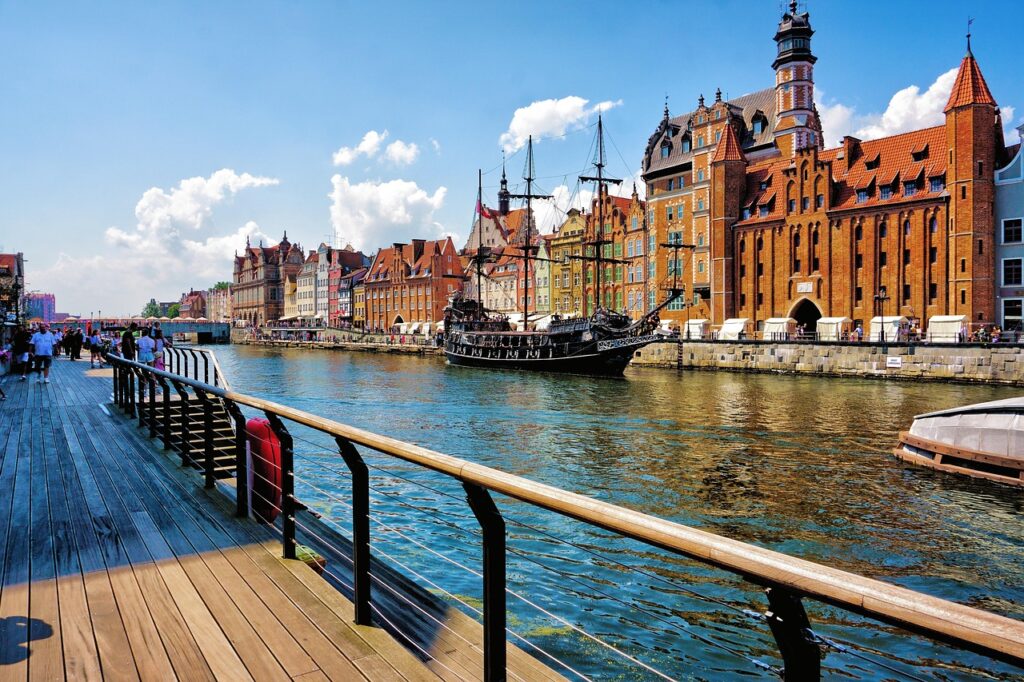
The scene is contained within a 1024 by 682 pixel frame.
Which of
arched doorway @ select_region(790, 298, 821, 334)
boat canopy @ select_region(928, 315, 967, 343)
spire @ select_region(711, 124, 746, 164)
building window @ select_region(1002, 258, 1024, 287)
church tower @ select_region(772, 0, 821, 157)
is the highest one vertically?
church tower @ select_region(772, 0, 821, 157)

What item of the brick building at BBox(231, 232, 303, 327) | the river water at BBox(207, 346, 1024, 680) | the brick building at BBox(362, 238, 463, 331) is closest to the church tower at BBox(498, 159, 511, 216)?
the brick building at BBox(362, 238, 463, 331)

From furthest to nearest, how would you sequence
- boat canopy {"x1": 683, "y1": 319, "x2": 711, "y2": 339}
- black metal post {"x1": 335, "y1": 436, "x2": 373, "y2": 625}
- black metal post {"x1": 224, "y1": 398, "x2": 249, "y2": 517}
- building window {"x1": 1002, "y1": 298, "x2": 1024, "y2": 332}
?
1. boat canopy {"x1": 683, "y1": 319, "x2": 711, "y2": 339}
2. building window {"x1": 1002, "y1": 298, "x2": 1024, "y2": 332}
3. black metal post {"x1": 224, "y1": 398, "x2": 249, "y2": 517}
4. black metal post {"x1": 335, "y1": 436, "x2": 373, "y2": 625}

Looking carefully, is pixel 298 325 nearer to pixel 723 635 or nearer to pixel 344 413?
pixel 344 413

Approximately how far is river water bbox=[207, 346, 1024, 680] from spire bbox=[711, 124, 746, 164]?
34.9 meters

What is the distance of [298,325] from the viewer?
12612 cm

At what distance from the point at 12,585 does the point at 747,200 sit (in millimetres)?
61181

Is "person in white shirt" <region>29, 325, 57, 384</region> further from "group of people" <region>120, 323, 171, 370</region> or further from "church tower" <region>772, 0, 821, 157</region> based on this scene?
"church tower" <region>772, 0, 821, 157</region>

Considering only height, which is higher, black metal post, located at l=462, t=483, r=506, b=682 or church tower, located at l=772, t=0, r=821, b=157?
church tower, located at l=772, t=0, r=821, b=157

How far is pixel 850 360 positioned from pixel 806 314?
16.2 meters

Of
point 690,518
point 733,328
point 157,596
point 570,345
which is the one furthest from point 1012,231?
point 157,596

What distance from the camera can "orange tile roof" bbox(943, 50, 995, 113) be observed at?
146 ft

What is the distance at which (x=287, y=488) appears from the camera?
4566mm

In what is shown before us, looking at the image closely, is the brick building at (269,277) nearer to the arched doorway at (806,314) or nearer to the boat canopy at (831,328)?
the arched doorway at (806,314)

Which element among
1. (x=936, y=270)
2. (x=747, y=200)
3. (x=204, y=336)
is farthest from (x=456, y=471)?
(x=204, y=336)
